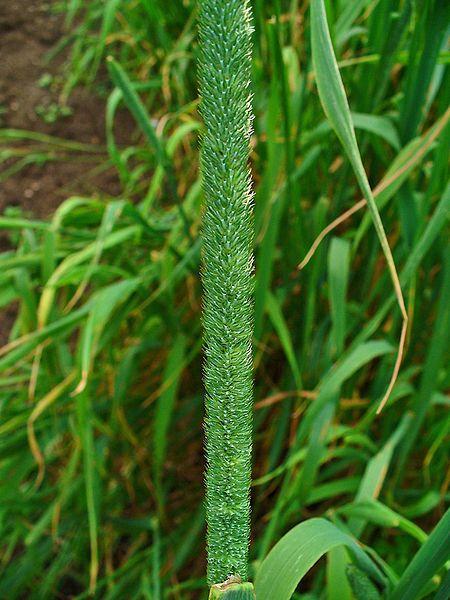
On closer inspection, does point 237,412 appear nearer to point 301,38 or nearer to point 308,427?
point 308,427

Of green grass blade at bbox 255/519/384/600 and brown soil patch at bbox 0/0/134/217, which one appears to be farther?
brown soil patch at bbox 0/0/134/217

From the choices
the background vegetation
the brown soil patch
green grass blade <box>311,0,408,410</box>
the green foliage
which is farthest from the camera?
the brown soil patch

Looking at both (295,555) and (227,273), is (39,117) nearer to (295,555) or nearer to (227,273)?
(295,555)

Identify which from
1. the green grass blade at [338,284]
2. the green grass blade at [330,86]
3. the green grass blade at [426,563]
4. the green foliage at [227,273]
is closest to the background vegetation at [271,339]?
the green grass blade at [338,284]

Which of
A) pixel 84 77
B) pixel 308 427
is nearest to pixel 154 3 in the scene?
pixel 308 427

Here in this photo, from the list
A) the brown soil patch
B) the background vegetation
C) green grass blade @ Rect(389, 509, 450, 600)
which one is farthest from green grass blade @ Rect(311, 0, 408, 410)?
the brown soil patch

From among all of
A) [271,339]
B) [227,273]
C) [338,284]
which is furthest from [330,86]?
[271,339]

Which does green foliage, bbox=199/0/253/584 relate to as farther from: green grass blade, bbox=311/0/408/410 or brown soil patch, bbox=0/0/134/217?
brown soil patch, bbox=0/0/134/217
